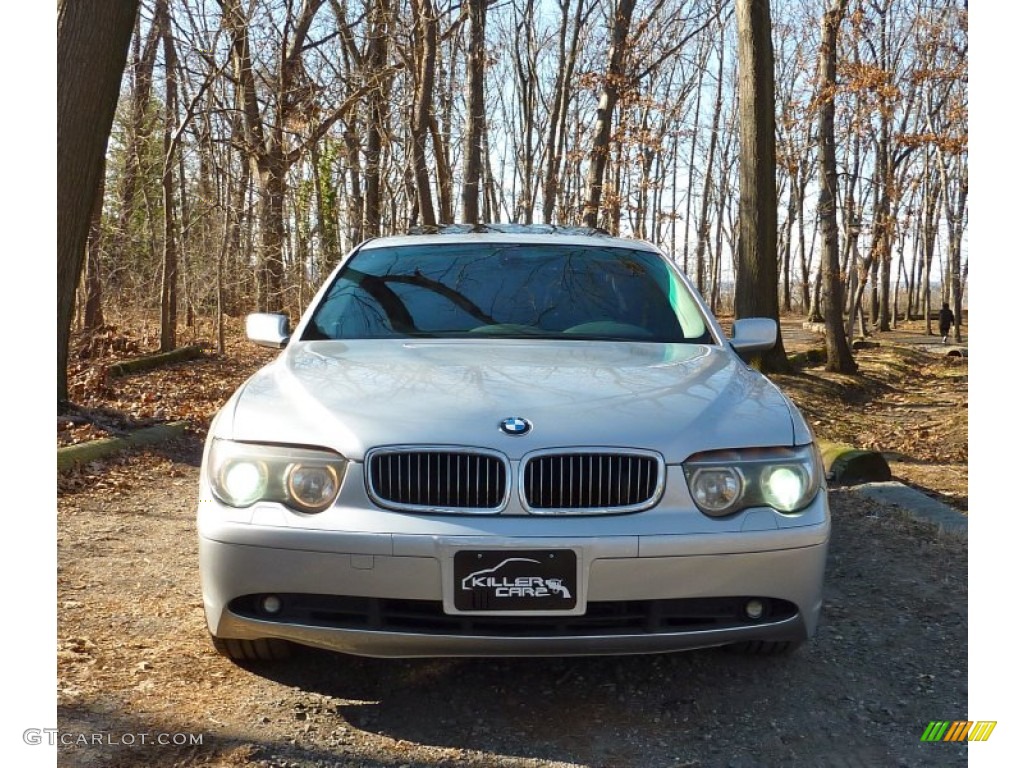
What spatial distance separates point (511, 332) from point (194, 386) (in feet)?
30.8

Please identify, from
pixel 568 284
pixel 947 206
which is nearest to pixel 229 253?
pixel 568 284

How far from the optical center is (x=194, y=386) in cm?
1220

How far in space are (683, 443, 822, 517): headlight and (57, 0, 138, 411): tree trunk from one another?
20.5 feet

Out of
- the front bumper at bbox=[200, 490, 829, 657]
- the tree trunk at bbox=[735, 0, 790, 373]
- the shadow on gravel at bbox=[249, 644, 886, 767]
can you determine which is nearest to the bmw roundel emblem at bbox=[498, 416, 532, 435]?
the front bumper at bbox=[200, 490, 829, 657]

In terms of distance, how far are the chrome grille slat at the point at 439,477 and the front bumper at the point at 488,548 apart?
0.30 ft

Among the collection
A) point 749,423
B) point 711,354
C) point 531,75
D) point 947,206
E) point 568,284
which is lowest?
point 749,423

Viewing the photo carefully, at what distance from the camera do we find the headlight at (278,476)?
2.64 meters

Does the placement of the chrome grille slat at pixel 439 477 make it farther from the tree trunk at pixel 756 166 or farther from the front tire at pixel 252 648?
the tree trunk at pixel 756 166

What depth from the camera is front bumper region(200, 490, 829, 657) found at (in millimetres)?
2529

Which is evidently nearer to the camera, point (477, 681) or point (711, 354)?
point (477, 681)

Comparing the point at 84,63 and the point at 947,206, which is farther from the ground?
the point at 947,206

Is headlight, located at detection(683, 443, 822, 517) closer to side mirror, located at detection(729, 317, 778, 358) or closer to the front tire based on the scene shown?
side mirror, located at detection(729, 317, 778, 358)

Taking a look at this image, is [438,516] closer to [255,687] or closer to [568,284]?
[255,687]

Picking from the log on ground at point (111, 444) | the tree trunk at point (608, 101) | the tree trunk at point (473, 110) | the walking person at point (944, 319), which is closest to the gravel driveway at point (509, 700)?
the log on ground at point (111, 444)
